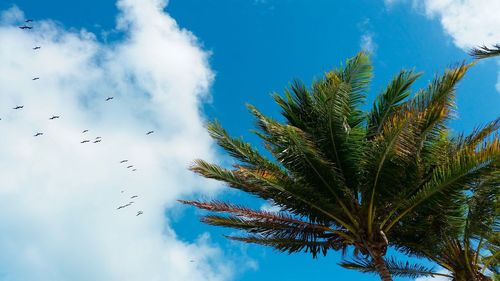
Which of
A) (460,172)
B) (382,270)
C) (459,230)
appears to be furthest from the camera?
(459,230)

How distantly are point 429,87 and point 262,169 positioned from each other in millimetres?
3974

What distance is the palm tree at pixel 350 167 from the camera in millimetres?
9984

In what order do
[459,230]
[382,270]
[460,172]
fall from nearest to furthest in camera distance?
[460,172]
[382,270]
[459,230]

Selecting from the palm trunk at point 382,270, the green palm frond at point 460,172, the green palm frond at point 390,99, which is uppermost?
the green palm frond at point 390,99

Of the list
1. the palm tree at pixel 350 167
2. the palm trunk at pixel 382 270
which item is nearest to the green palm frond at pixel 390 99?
the palm tree at pixel 350 167

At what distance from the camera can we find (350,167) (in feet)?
35.5

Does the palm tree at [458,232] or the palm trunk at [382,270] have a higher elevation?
the palm tree at [458,232]

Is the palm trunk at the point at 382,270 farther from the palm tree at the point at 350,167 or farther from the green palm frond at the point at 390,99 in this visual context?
the green palm frond at the point at 390,99

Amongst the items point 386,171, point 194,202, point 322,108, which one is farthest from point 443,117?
point 194,202

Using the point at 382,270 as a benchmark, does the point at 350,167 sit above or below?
above

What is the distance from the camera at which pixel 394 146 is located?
9.81 meters

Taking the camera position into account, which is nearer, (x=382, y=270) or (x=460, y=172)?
(x=460, y=172)

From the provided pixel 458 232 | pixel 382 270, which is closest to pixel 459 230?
pixel 458 232

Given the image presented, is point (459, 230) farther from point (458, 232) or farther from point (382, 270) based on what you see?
point (382, 270)
